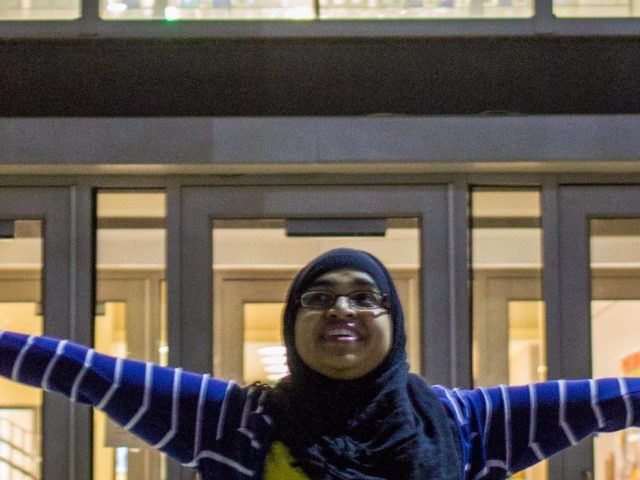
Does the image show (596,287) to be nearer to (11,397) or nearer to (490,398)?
(11,397)

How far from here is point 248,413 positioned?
2.97 m

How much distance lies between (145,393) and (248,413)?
0.22 metres

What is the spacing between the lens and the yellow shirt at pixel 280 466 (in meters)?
2.88

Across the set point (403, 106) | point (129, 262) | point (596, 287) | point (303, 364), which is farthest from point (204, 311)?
point (303, 364)

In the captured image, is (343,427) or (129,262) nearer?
(343,427)

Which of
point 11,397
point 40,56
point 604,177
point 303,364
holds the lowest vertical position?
point 11,397

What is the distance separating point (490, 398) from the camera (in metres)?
3.00

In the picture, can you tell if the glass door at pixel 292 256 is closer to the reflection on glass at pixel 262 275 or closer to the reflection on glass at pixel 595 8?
the reflection on glass at pixel 262 275

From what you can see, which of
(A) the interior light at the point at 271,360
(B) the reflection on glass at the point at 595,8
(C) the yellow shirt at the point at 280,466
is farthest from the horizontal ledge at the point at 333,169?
(C) the yellow shirt at the point at 280,466

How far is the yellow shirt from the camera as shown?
2.88 meters

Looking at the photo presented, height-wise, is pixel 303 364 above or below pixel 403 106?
below

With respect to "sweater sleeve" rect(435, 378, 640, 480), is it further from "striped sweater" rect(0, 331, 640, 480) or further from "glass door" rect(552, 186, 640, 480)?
"glass door" rect(552, 186, 640, 480)

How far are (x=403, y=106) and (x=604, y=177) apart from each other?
93 cm

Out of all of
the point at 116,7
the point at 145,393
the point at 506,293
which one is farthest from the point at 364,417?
the point at 116,7
